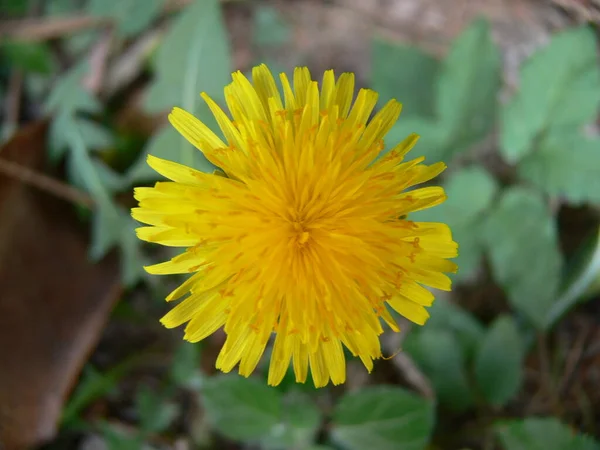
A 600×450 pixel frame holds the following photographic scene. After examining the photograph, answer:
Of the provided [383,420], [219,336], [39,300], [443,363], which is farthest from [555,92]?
[39,300]

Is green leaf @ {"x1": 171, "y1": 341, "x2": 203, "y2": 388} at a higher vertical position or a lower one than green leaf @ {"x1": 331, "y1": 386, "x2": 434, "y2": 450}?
lower

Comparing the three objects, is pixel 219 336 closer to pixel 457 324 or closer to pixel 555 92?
pixel 457 324

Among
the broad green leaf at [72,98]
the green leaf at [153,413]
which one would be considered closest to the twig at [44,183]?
the broad green leaf at [72,98]

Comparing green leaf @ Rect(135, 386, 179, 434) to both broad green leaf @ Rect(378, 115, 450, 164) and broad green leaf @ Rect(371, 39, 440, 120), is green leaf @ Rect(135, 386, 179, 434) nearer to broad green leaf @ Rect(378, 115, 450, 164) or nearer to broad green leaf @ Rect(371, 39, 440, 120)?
broad green leaf @ Rect(378, 115, 450, 164)

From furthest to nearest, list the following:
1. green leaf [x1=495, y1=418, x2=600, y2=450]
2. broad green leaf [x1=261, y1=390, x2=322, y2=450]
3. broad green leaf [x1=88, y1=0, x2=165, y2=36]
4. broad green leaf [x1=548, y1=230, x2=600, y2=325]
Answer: broad green leaf [x1=88, y1=0, x2=165, y2=36] < broad green leaf [x1=548, y1=230, x2=600, y2=325] < broad green leaf [x1=261, y1=390, x2=322, y2=450] < green leaf [x1=495, y1=418, x2=600, y2=450]

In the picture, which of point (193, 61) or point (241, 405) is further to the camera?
point (193, 61)

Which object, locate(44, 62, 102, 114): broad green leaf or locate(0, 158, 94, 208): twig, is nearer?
locate(0, 158, 94, 208): twig

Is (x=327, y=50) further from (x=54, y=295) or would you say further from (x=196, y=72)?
(x=54, y=295)

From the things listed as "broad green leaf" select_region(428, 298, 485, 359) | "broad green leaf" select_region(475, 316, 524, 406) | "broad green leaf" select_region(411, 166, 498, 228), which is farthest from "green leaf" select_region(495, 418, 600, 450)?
"broad green leaf" select_region(411, 166, 498, 228)
